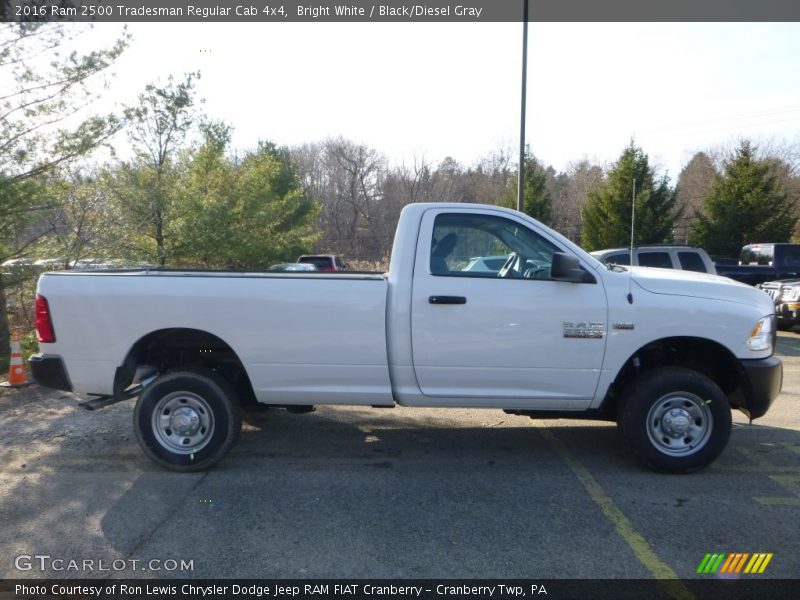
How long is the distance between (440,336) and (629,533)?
6.24 ft

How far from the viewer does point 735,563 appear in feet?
11.8

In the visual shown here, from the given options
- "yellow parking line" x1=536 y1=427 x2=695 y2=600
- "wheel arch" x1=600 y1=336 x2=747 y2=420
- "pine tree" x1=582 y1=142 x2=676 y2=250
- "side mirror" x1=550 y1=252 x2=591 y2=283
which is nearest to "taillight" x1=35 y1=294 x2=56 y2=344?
"side mirror" x1=550 y1=252 x2=591 y2=283

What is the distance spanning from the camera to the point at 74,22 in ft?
33.8

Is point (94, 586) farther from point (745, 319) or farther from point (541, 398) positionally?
point (745, 319)

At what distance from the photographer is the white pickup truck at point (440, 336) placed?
4.83m

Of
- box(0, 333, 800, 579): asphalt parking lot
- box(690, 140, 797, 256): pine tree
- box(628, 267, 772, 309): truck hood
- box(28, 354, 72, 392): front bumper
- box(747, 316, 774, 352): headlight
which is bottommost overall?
box(0, 333, 800, 579): asphalt parking lot

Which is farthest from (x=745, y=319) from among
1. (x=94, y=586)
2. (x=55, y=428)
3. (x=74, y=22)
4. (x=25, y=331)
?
(x=25, y=331)

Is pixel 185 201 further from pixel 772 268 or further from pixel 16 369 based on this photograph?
pixel 772 268

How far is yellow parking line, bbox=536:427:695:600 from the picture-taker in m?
3.38

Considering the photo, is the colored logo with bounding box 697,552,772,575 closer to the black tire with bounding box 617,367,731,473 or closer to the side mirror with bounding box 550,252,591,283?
the black tire with bounding box 617,367,731,473

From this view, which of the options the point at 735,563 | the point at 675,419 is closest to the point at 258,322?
the point at 675,419

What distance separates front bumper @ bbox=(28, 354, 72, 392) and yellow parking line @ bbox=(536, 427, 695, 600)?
13.9 feet

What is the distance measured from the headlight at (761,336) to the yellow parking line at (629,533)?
1.63m

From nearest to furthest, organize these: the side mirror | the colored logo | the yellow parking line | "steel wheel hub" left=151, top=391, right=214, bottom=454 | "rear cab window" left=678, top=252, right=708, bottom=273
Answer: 1. the yellow parking line
2. the colored logo
3. the side mirror
4. "steel wheel hub" left=151, top=391, right=214, bottom=454
5. "rear cab window" left=678, top=252, right=708, bottom=273
